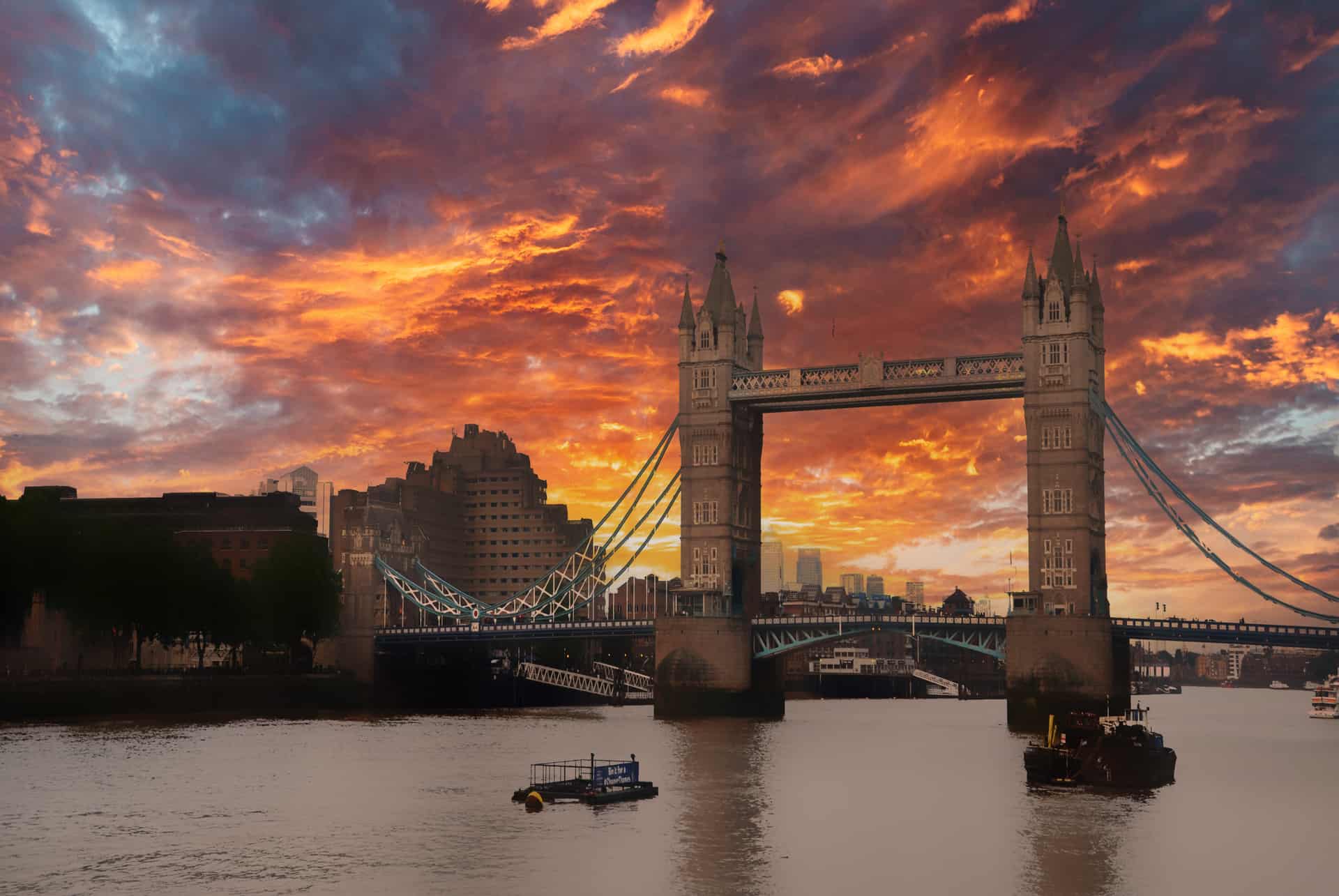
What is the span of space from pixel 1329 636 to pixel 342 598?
339ft

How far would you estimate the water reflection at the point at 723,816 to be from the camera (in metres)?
46.3

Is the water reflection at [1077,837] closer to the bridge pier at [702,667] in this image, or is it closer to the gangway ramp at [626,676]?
the bridge pier at [702,667]

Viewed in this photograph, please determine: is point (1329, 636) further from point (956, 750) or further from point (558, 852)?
point (558, 852)

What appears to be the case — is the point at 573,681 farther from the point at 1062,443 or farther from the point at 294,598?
the point at 1062,443

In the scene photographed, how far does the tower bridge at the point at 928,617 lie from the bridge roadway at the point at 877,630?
0.19 metres

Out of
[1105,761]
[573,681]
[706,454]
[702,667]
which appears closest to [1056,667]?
[702,667]

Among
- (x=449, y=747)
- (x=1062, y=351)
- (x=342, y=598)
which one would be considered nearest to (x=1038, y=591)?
(x=1062, y=351)

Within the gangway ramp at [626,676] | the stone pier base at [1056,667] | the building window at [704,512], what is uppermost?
the building window at [704,512]

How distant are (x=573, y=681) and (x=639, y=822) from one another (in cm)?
11513

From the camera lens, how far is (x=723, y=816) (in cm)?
6012

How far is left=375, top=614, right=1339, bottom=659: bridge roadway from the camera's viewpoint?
11356cm

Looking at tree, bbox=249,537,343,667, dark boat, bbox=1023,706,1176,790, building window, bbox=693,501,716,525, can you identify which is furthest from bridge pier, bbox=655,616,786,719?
dark boat, bbox=1023,706,1176,790

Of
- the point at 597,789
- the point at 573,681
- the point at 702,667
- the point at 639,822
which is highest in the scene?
the point at 702,667

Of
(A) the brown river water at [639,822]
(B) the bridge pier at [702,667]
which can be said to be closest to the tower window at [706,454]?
(B) the bridge pier at [702,667]
